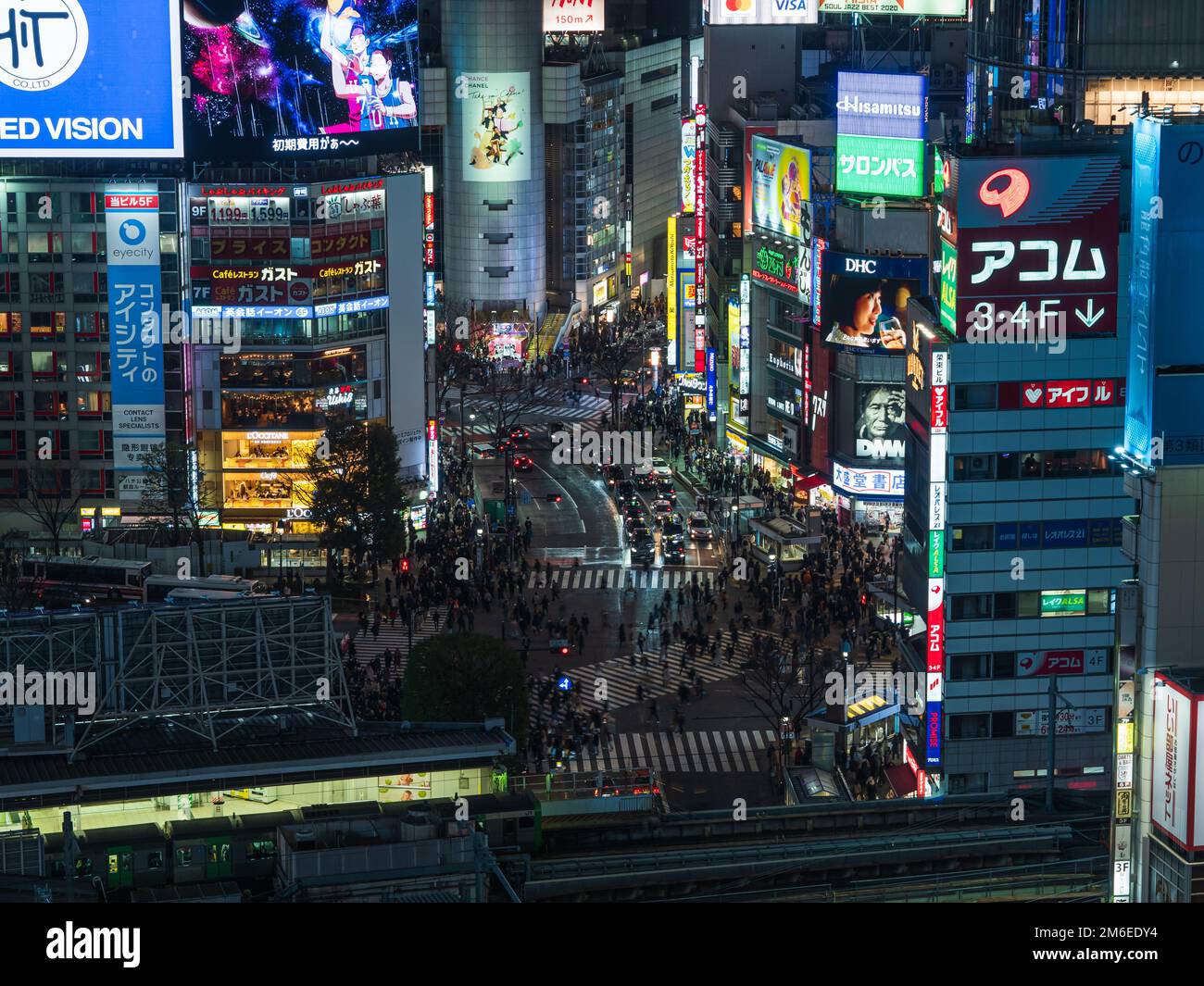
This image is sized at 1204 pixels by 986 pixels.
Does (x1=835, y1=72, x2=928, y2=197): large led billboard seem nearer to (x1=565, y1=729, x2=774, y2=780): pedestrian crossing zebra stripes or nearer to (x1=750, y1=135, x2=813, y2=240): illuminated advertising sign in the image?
(x1=750, y1=135, x2=813, y2=240): illuminated advertising sign

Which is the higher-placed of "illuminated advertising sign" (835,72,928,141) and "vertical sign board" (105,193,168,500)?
"illuminated advertising sign" (835,72,928,141)

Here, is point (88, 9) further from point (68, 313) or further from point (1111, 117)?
point (1111, 117)

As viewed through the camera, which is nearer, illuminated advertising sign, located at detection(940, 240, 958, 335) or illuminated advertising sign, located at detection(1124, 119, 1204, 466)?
illuminated advertising sign, located at detection(1124, 119, 1204, 466)

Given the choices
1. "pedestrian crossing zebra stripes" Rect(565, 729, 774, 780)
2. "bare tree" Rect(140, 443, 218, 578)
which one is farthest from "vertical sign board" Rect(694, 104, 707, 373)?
"pedestrian crossing zebra stripes" Rect(565, 729, 774, 780)

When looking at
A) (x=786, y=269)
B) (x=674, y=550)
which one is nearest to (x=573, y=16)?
(x=786, y=269)

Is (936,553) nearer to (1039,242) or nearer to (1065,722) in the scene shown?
(1065,722)

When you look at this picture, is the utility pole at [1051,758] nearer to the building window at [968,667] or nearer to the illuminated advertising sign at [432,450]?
the building window at [968,667]

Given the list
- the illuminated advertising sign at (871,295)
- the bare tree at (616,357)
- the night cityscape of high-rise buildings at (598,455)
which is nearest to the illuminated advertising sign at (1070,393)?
the night cityscape of high-rise buildings at (598,455)
